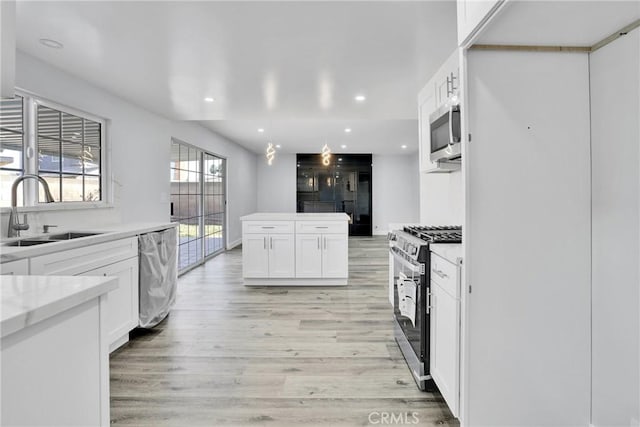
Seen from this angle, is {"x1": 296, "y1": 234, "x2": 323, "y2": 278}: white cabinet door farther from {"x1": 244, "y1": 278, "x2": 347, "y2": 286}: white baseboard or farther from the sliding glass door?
the sliding glass door

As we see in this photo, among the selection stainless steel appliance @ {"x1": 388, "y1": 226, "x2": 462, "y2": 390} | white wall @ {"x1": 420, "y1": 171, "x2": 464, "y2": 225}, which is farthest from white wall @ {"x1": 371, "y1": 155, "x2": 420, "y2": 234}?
stainless steel appliance @ {"x1": 388, "y1": 226, "x2": 462, "y2": 390}

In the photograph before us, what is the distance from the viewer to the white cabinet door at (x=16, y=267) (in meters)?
1.57

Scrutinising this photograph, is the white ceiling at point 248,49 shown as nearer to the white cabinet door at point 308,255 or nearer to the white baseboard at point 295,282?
the white cabinet door at point 308,255

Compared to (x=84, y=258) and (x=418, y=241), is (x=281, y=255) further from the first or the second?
(x=418, y=241)

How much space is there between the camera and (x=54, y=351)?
2.50ft

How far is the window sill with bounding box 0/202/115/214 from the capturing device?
2328 mm

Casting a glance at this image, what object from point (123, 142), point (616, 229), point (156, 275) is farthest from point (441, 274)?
point (123, 142)

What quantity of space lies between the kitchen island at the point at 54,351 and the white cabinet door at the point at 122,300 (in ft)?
5.00

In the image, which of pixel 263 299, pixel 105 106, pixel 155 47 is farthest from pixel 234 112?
pixel 263 299

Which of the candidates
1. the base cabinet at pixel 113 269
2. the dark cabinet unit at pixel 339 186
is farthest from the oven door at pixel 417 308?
the dark cabinet unit at pixel 339 186

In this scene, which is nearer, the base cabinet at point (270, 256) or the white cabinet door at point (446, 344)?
the white cabinet door at point (446, 344)

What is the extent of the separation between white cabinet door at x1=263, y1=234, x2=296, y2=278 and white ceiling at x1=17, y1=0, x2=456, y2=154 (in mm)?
1682

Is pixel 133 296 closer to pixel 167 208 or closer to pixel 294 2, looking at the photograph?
pixel 167 208

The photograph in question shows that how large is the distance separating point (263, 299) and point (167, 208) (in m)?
1.96
